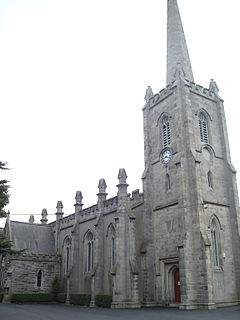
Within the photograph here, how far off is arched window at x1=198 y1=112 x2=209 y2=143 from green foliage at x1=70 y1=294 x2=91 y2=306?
1775 cm

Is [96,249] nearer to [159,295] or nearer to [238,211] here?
[159,295]

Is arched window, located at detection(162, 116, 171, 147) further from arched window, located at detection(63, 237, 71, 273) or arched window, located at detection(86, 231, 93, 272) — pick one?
arched window, located at detection(63, 237, 71, 273)

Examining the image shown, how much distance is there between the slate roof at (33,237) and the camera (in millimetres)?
42713

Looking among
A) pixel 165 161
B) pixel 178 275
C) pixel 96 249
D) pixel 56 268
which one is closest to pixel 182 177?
pixel 165 161

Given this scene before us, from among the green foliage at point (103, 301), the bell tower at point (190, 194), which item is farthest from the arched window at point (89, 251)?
the bell tower at point (190, 194)

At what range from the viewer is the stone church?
87.4 feet

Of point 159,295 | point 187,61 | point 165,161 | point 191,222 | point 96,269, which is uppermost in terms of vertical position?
point 187,61

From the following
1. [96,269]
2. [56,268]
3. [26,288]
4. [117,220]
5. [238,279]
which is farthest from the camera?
[56,268]

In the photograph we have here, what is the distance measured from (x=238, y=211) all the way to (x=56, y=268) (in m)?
23.3

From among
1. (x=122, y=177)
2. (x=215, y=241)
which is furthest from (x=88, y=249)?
(x=215, y=241)

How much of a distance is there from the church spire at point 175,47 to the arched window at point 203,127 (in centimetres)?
395

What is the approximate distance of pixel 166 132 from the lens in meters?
32.4

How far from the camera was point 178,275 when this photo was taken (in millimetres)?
28516

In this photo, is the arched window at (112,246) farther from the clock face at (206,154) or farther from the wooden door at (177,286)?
the clock face at (206,154)
